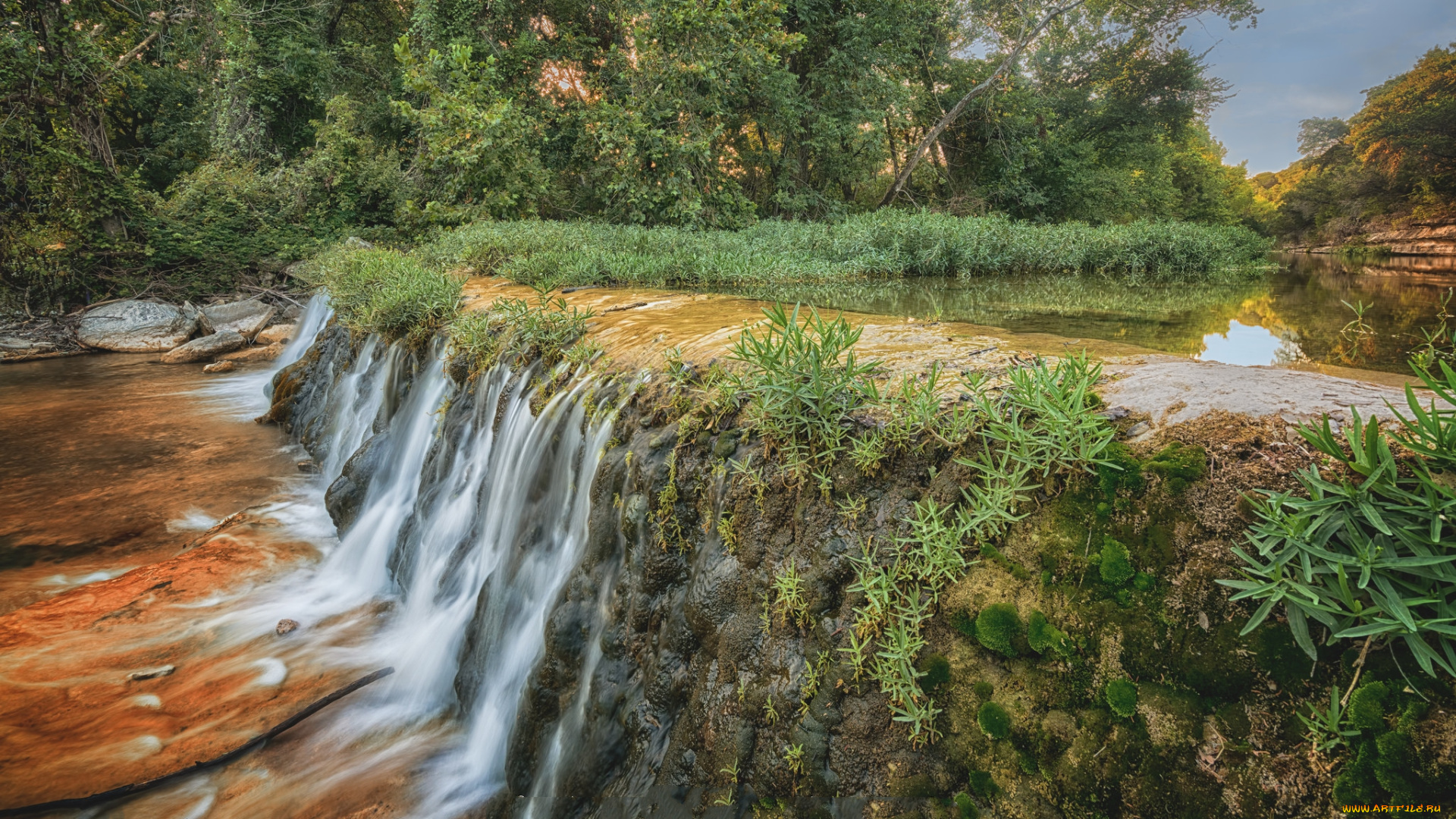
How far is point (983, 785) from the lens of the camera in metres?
1.57

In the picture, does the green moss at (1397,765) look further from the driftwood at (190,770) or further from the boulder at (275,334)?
the boulder at (275,334)

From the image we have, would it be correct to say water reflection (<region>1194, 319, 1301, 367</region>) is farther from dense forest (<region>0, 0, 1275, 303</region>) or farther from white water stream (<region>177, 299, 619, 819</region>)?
dense forest (<region>0, 0, 1275, 303</region>)

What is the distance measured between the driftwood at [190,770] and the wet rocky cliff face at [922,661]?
4.66 ft

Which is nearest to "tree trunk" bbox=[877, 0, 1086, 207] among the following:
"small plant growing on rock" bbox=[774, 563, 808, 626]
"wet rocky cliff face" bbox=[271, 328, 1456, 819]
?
"wet rocky cliff face" bbox=[271, 328, 1456, 819]

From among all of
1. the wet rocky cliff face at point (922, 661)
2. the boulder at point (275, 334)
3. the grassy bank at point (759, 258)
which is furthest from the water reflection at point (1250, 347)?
the boulder at point (275, 334)

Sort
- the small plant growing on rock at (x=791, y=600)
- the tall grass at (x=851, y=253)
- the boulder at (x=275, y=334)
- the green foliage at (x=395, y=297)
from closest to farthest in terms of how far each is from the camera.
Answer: the small plant growing on rock at (x=791, y=600) < the green foliage at (x=395, y=297) < the tall grass at (x=851, y=253) < the boulder at (x=275, y=334)

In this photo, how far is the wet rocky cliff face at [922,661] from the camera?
1.32 metres

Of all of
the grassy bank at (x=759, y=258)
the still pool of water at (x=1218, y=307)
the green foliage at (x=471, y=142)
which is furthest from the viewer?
the green foliage at (x=471, y=142)

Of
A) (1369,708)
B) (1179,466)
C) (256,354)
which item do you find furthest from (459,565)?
(256,354)

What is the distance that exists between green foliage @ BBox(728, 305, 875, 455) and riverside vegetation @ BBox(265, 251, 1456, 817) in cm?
1

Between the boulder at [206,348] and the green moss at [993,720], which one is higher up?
the boulder at [206,348]

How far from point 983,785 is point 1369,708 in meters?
0.78

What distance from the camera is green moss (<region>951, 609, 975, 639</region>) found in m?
1.70

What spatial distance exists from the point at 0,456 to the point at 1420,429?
11.6 m
